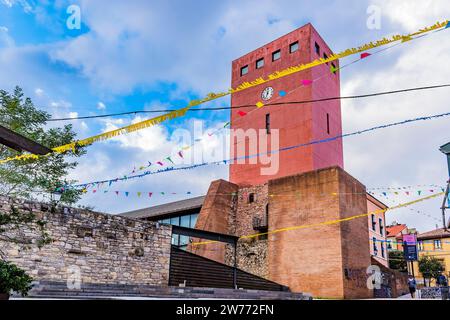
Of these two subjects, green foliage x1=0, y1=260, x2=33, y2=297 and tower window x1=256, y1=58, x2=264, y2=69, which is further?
tower window x1=256, y1=58, x2=264, y2=69

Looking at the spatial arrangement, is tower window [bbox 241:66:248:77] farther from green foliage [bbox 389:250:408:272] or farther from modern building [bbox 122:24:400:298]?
green foliage [bbox 389:250:408:272]

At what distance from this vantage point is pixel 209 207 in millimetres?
24078

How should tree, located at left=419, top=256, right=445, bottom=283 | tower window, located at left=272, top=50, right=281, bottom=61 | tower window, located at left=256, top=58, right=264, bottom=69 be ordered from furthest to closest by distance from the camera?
tree, located at left=419, top=256, right=445, bottom=283, tower window, located at left=256, top=58, right=264, bottom=69, tower window, located at left=272, top=50, right=281, bottom=61

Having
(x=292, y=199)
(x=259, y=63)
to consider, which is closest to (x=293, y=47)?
(x=259, y=63)

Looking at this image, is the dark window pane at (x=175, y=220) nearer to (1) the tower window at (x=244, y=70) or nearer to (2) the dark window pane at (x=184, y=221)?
(2) the dark window pane at (x=184, y=221)

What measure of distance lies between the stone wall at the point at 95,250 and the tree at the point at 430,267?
33119 mm

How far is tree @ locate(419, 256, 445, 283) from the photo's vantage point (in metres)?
40.4

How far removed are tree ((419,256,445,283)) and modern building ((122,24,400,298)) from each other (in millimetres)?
13456

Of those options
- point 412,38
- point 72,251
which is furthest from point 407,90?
point 72,251

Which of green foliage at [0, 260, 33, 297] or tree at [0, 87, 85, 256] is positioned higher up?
tree at [0, 87, 85, 256]

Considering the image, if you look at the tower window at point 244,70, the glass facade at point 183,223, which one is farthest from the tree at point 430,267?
the tower window at point 244,70

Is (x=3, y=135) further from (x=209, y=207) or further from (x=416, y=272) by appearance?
(x=416, y=272)

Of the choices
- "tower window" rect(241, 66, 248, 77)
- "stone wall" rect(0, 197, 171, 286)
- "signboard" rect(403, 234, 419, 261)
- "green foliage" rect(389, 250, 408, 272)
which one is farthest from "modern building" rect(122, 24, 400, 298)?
"green foliage" rect(389, 250, 408, 272)

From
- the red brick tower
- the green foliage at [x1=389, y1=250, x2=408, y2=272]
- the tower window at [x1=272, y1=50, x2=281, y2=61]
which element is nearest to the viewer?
the red brick tower
